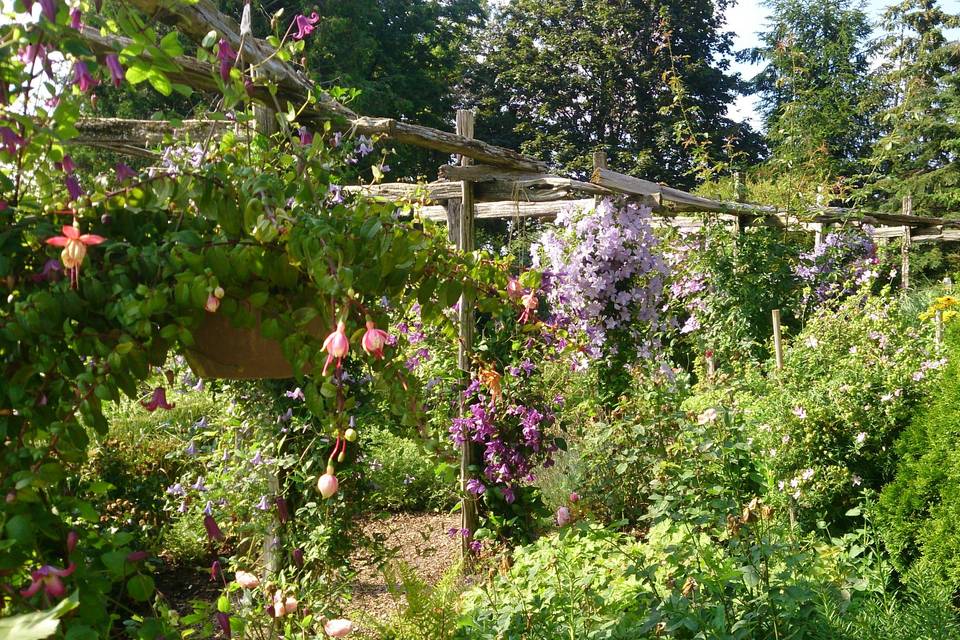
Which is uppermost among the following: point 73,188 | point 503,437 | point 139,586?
point 73,188

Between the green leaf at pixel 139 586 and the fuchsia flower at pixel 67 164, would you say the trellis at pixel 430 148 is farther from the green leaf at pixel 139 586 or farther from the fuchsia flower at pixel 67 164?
the green leaf at pixel 139 586

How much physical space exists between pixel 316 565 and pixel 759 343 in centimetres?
493

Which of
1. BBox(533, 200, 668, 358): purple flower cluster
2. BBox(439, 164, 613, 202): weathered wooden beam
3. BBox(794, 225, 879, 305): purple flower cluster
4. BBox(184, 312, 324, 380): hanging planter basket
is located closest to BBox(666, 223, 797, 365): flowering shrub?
BBox(794, 225, 879, 305): purple flower cluster

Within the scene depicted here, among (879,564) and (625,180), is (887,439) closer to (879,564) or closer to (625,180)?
(879,564)

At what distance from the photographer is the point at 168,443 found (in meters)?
5.00

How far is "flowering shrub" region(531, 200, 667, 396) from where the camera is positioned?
166 inches

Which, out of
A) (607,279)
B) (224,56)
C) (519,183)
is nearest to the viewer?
(224,56)

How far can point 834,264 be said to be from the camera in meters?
7.70

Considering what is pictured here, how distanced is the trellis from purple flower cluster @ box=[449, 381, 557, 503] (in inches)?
3.9

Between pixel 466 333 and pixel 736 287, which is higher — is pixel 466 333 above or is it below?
below

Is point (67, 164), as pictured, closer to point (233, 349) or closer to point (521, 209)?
point (233, 349)

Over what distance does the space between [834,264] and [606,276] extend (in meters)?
4.42

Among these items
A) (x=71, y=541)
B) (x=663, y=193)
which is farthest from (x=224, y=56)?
(x=663, y=193)

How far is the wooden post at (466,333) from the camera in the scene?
3820 mm
